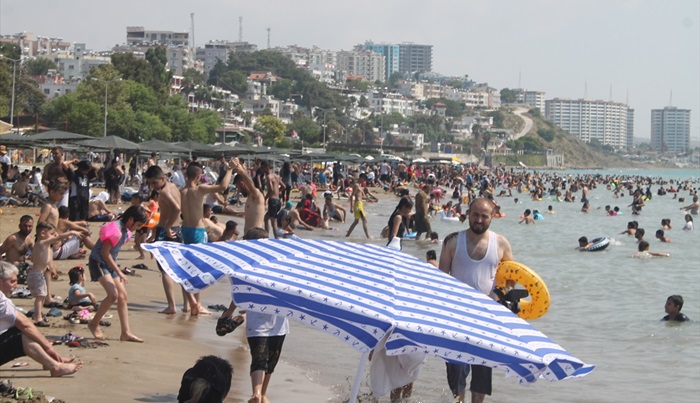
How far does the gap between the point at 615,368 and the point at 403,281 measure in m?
6.21

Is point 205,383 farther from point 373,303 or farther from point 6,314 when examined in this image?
point 6,314

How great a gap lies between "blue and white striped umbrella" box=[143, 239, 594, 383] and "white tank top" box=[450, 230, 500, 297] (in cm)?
104

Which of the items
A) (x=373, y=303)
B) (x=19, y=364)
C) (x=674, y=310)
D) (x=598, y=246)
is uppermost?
(x=373, y=303)

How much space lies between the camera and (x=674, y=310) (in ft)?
44.0

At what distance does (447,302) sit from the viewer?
495cm

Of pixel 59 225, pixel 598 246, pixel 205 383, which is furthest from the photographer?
pixel 598 246

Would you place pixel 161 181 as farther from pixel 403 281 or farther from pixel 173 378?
pixel 403 281

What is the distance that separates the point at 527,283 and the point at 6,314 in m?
3.37

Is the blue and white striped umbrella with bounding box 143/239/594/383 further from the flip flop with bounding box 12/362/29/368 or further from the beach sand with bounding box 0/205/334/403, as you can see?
the flip flop with bounding box 12/362/29/368

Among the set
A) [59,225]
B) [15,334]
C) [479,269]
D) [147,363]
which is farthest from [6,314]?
[59,225]

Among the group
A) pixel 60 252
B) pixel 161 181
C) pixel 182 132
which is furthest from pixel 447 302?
pixel 182 132

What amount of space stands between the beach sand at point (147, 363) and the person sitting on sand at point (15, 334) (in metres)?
0.26

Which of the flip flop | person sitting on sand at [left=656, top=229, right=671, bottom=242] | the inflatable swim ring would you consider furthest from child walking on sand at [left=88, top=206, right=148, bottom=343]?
person sitting on sand at [left=656, top=229, right=671, bottom=242]

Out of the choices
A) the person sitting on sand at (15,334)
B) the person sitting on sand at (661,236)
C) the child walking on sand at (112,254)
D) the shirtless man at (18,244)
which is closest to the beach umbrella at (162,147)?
the person sitting on sand at (661,236)
